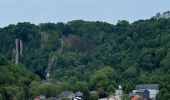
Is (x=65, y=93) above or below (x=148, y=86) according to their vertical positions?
below

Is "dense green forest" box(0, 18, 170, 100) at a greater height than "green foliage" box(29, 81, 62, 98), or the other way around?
"dense green forest" box(0, 18, 170, 100)

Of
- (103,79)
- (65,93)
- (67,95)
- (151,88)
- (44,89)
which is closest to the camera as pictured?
(44,89)

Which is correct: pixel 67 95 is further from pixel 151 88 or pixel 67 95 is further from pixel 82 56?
pixel 82 56

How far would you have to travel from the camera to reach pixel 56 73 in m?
72.3

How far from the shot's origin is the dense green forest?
5542 cm

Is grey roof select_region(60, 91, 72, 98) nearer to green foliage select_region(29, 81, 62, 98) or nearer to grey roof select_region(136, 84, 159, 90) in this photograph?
green foliage select_region(29, 81, 62, 98)

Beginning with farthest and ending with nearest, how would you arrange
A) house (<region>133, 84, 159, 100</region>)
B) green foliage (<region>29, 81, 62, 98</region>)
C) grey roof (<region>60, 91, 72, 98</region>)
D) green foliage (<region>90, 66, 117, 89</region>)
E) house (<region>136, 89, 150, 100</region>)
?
green foliage (<region>90, 66, 117, 89</region>) < house (<region>136, 89, 150, 100</region>) < house (<region>133, 84, 159, 100</region>) < grey roof (<region>60, 91, 72, 98</region>) < green foliage (<region>29, 81, 62, 98</region>)

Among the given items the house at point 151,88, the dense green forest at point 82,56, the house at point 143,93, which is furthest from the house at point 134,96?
the dense green forest at point 82,56

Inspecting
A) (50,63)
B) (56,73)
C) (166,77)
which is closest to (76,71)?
(56,73)

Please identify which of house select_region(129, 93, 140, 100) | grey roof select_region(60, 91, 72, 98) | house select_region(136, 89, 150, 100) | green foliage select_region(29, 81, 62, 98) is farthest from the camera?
house select_region(136, 89, 150, 100)

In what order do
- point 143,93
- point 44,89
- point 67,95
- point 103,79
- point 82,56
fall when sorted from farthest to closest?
point 82,56
point 103,79
point 143,93
point 67,95
point 44,89

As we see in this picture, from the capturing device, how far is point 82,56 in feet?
265

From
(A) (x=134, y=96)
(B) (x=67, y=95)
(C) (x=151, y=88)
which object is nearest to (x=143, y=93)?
(C) (x=151, y=88)

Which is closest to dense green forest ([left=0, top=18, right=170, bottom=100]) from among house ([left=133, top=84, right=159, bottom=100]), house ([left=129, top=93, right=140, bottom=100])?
house ([left=133, top=84, right=159, bottom=100])
